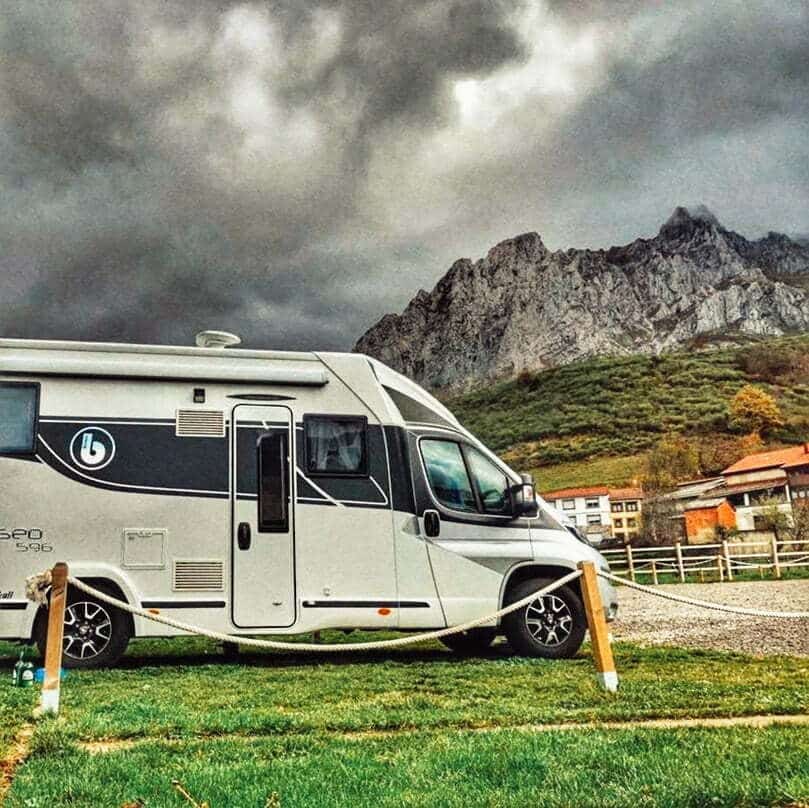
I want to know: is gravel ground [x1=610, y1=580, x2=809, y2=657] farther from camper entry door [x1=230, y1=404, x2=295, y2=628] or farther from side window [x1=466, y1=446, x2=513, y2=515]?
camper entry door [x1=230, y1=404, x2=295, y2=628]

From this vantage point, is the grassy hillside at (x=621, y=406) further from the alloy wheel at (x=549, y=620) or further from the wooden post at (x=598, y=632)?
the wooden post at (x=598, y=632)

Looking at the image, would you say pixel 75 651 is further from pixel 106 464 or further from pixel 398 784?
pixel 398 784

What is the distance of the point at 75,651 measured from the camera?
345 inches

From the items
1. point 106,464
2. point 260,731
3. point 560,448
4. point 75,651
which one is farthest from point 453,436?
point 560,448

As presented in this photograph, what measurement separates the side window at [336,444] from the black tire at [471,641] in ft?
8.29

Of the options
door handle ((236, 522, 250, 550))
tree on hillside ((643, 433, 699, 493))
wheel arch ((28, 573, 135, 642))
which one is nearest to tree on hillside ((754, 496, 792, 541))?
tree on hillside ((643, 433, 699, 493))

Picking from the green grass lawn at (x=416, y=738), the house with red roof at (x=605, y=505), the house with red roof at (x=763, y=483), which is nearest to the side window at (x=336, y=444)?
the green grass lawn at (x=416, y=738)

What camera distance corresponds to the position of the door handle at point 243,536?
360 inches

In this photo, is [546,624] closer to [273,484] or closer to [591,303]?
[273,484]

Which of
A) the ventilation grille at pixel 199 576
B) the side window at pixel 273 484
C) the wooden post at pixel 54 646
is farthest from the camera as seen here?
the side window at pixel 273 484

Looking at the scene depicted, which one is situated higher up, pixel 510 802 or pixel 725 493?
pixel 725 493

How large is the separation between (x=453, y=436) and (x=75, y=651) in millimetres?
4448

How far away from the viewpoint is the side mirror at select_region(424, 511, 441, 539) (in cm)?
959

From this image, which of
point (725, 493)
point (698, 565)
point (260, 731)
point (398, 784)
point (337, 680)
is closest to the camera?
point (398, 784)
